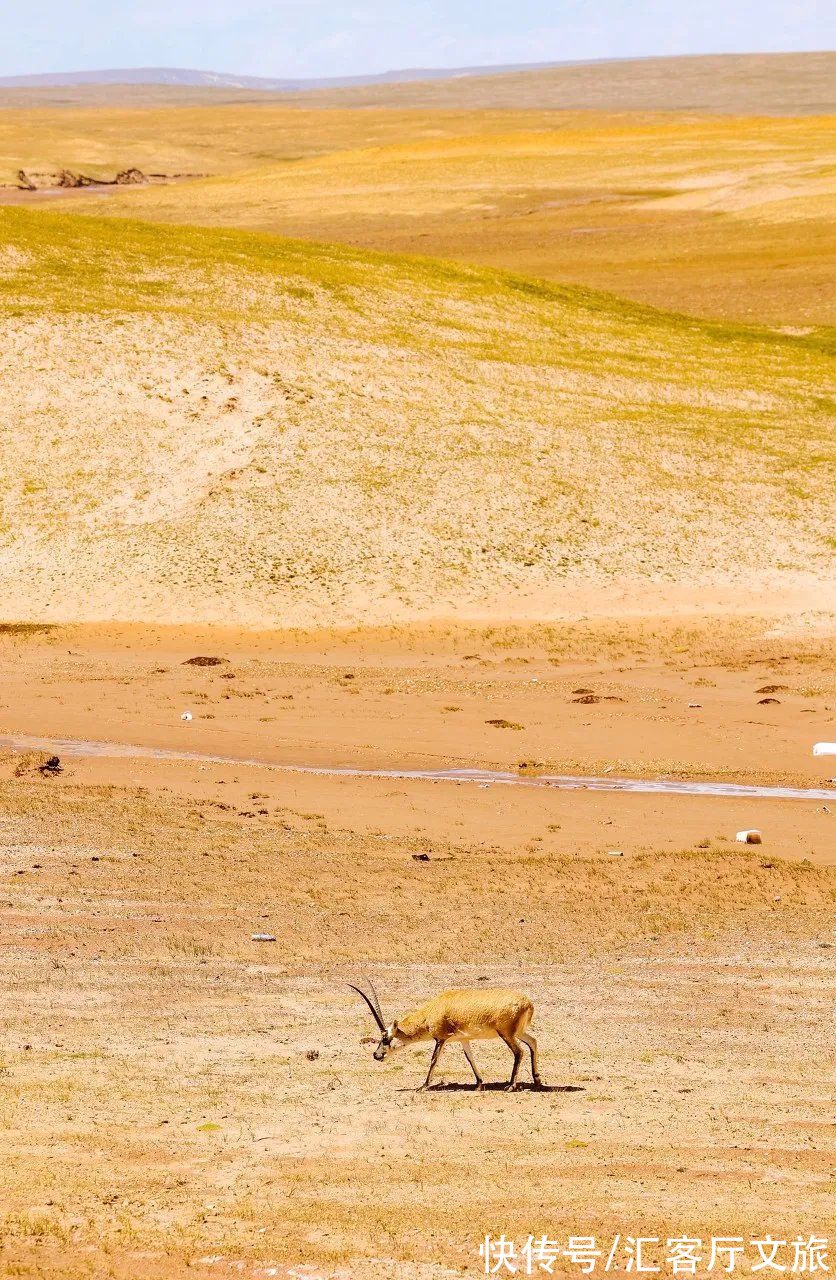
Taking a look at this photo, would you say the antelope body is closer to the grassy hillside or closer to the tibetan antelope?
the tibetan antelope

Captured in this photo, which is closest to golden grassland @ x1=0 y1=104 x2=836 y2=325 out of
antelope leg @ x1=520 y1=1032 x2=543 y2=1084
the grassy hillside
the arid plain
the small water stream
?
the arid plain

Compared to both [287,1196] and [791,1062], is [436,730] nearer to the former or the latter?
[791,1062]

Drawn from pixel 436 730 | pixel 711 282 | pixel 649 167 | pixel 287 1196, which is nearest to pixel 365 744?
pixel 436 730

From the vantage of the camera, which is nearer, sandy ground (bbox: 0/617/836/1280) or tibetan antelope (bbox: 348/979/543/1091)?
sandy ground (bbox: 0/617/836/1280)

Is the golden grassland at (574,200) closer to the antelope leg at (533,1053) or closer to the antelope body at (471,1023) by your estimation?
the antelope leg at (533,1053)

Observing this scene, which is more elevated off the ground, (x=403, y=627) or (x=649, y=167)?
(x=649, y=167)

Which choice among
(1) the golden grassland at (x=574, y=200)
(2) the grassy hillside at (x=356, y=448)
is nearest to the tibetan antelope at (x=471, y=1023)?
(2) the grassy hillside at (x=356, y=448)

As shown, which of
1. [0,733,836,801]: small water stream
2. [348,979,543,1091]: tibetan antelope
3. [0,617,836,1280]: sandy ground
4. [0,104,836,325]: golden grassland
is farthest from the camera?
[0,104,836,325]: golden grassland

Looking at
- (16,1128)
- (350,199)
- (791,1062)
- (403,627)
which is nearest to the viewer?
(16,1128)
